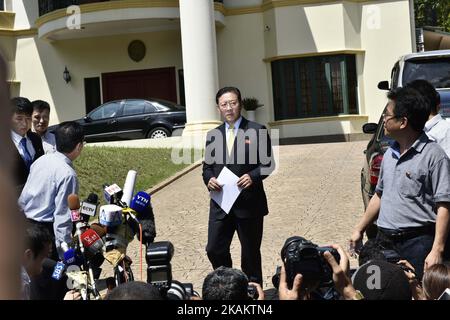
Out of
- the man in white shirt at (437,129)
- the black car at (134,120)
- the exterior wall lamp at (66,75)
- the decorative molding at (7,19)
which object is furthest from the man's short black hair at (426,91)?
the decorative molding at (7,19)

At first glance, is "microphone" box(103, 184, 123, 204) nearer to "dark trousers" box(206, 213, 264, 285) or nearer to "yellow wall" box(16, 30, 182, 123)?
"dark trousers" box(206, 213, 264, 285)

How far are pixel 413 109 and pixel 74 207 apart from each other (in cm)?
223

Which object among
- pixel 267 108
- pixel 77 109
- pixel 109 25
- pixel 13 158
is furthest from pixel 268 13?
pixel 13 158

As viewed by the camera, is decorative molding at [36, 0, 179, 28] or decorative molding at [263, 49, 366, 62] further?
decorative molding at [263, 49, 366, 62]

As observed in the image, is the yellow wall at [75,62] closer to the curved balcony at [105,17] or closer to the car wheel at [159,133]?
the curved balcony at [105,17]

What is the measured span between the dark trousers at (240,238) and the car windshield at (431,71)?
16.7 ft

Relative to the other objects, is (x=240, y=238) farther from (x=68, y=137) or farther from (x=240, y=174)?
(x=68, y=137)

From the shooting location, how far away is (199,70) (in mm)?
18328

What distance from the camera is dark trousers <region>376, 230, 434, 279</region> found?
13.7 feet

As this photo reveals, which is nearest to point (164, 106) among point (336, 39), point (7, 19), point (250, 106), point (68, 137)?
point (250, 106)

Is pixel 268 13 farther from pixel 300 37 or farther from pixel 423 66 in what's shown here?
pixel 423 66

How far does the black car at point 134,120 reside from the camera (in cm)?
1972

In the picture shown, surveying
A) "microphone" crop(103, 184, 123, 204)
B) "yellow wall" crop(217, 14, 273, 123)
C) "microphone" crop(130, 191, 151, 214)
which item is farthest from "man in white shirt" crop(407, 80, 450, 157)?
"yellow wall" crop(217, 14, 273, 123)

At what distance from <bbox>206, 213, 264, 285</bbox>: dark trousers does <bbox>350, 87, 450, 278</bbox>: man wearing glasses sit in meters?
1.55
